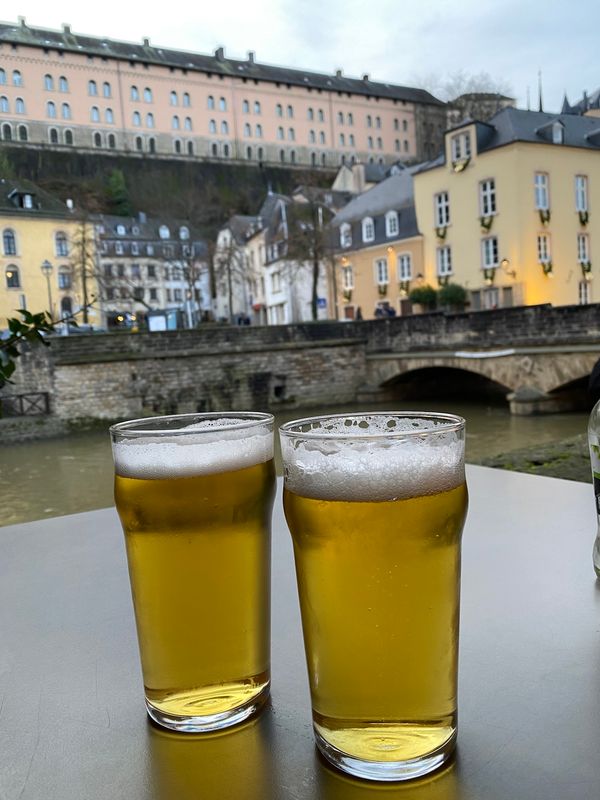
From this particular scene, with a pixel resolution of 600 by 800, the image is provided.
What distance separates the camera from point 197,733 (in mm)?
594

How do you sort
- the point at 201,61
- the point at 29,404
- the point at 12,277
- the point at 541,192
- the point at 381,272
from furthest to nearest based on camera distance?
1. the point at 201,61
2. the point at 12,277
3. the point at 381,272
4. the point at 541,192
5. the point at 29,404

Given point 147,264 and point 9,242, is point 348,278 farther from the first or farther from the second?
point 147,264

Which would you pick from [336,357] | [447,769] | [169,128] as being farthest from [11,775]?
[169,128]

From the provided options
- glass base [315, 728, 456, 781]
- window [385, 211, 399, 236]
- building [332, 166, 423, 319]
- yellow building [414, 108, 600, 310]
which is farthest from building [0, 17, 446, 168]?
glass base [315, 728, 456, 781]

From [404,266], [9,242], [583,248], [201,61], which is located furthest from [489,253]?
[201,61]

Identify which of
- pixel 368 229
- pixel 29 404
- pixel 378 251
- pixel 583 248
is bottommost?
pixel 29 404

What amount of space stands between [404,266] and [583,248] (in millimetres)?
6180

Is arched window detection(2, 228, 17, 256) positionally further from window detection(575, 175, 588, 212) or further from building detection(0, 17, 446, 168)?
window detection(575, 175, 588, 212)

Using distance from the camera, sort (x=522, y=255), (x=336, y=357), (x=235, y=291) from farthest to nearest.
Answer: (x=235, y=291) → (x=522, y=255) → (x=336, y=357)

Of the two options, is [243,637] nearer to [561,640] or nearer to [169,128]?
[561,640]

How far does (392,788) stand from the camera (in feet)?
1.63

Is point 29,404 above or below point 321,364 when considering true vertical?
below

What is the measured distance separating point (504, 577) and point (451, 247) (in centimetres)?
A: 2473

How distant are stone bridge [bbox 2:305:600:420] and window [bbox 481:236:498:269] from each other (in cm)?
394
